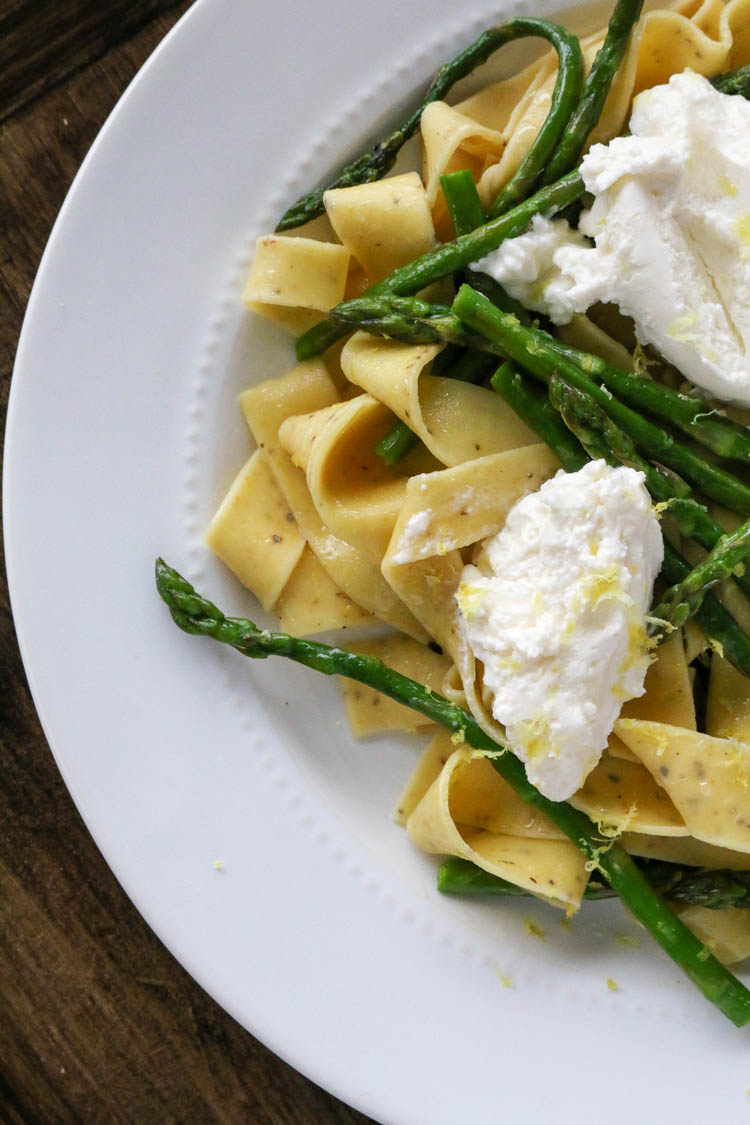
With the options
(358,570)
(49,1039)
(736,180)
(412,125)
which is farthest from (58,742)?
(736,180)

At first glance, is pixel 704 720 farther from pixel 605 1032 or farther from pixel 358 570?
pixel 358 570

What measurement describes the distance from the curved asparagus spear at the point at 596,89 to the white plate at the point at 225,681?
16.2 inches

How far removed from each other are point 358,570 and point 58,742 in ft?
3.70

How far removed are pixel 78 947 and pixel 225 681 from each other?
1.28m

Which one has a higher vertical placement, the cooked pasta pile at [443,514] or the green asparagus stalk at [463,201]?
the green asparagus stalk at [463,201]

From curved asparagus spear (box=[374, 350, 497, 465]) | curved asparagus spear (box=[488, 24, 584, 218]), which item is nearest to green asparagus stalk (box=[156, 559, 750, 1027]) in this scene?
curved asparagus spear (box=[374, 350, 497, 465])

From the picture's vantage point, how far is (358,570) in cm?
342

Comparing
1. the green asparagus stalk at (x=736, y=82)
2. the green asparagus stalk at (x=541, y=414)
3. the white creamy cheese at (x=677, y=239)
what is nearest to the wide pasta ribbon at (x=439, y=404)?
the green asparagus stalk at (x=541, y=414)

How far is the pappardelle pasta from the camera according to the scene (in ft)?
10.0

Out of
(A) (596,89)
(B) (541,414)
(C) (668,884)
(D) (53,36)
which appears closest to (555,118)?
(A) (596,89)

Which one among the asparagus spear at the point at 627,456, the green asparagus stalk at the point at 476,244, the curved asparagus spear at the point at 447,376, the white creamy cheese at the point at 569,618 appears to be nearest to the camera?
the white creamy cheese at the point at 569,618

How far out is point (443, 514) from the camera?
3213 millimetres

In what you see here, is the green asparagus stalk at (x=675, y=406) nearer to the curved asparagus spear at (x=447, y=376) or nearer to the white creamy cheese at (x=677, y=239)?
the white creamy cheese at (x=677, y=239)

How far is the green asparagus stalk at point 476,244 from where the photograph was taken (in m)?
3.19
